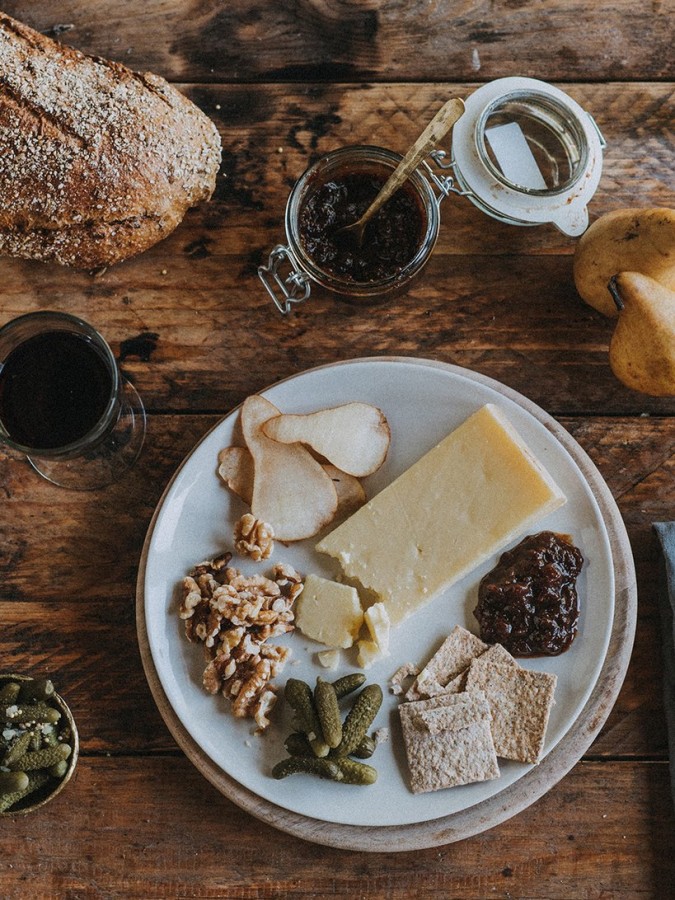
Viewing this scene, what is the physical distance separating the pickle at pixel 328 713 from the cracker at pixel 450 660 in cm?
14

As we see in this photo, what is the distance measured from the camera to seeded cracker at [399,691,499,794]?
1.36m

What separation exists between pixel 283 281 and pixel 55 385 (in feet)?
1.52

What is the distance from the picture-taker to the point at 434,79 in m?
1.61

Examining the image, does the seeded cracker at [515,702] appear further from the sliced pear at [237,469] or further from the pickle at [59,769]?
the pickle at [59,769]

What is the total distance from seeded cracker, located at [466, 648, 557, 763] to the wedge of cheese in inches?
6.3

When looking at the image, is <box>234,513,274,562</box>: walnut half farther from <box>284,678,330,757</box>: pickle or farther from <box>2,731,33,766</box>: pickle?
<box>2,731,33,766</box>: pickle

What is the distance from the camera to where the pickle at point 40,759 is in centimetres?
135

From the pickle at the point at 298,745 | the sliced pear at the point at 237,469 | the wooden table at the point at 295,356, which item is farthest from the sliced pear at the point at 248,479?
the pickle at the point at 298,745

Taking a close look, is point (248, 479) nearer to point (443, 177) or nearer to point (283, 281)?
point (283, 281)

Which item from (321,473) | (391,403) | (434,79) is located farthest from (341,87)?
(321,473)

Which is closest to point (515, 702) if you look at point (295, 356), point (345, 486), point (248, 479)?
point (345, 486)

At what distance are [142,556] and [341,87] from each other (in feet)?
3.23

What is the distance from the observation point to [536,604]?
142cm

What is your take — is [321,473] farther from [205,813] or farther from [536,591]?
[205,813]
